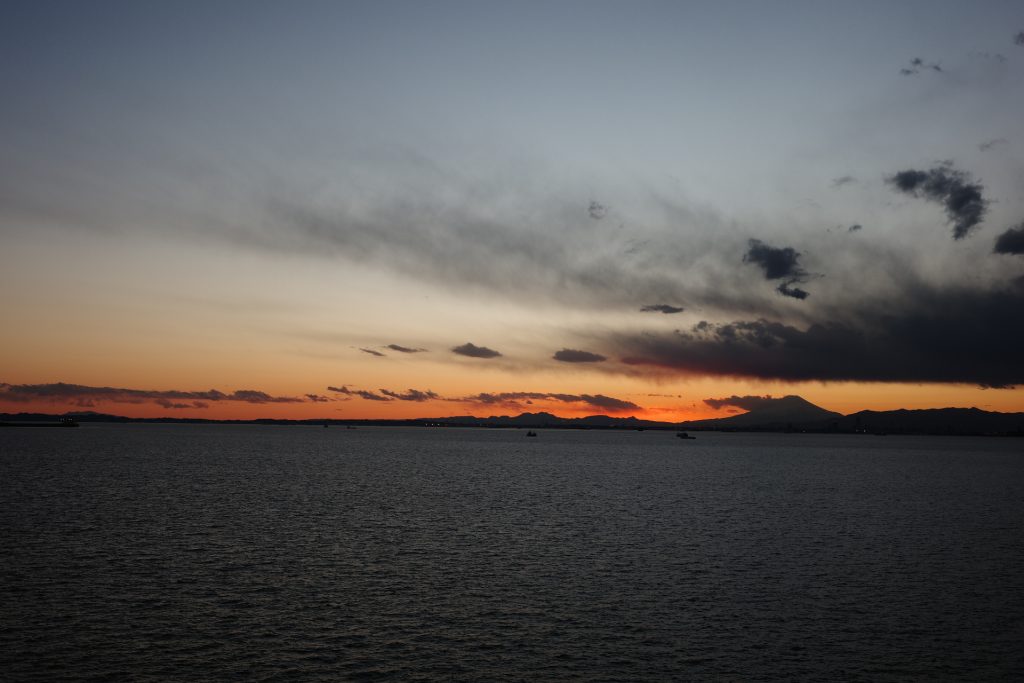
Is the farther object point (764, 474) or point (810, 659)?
point (764, 474)

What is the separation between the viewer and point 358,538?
2822 inches

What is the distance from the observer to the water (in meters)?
36.5

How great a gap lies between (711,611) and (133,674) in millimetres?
32696

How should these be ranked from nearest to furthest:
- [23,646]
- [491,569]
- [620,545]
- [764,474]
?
[23,646] < [491,569] < [620,545] < [764,474]

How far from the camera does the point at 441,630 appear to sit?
136ft

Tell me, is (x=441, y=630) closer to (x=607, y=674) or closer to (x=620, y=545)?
(x=607, y=674)

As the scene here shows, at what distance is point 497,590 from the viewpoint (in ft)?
167

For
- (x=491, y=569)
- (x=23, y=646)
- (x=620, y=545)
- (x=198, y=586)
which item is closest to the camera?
(x=23, y=646)

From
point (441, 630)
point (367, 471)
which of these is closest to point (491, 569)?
point (441, 630)

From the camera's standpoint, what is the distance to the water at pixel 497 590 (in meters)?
36.5

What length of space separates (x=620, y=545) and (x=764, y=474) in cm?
13100

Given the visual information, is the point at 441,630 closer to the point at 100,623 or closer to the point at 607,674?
the point at 607,674

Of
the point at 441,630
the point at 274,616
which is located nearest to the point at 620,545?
the point at 441,630

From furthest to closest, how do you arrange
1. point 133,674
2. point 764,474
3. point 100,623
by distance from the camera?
point 764,474 → point 100,623 → point 133,674
